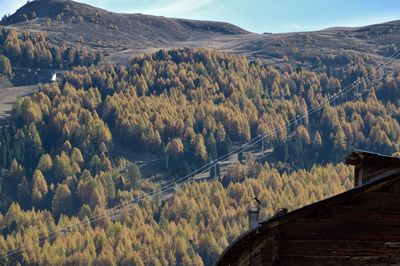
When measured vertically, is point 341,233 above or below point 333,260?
above

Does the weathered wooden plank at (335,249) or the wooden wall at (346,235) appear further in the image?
the weathered wooden plank at (335,249)

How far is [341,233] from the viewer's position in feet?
89.8

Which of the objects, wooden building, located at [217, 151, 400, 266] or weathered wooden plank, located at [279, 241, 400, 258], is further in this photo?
weathered wooden plank, located at [279, 241, 400, 258]

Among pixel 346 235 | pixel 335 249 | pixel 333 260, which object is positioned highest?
pixel 346 235

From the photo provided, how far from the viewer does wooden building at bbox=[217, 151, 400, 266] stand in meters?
27.2

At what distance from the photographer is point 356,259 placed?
1079 inches

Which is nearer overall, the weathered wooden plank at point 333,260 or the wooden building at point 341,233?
the wooden building at point 341,233

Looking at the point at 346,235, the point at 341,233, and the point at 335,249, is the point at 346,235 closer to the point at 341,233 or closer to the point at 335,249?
the point at 341,233

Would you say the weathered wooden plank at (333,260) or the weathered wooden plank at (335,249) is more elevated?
the weathered wooden plank at (335,249)

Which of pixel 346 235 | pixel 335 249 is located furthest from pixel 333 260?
pixel 346 235

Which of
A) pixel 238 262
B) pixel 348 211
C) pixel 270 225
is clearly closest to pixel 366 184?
pixel 348 211

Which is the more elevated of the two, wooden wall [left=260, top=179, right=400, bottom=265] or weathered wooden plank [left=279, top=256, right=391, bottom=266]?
wooden wall [left=260, top=179, right=400, bottom=265]

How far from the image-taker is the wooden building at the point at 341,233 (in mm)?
27188

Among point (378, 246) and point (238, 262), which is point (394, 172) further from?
point (238, 262)
